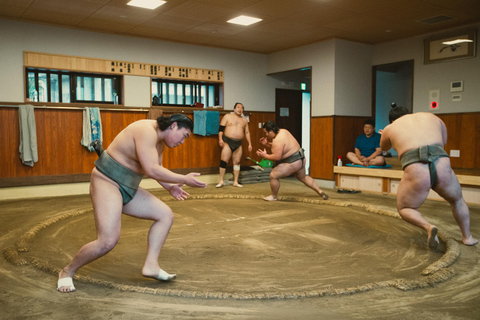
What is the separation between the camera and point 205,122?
6.57 m

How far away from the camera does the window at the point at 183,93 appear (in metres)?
6.45

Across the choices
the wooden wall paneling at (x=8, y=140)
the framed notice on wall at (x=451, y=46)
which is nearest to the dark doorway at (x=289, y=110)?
the framed notice on wall at (x=451, y=46)

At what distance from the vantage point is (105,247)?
6.34ft

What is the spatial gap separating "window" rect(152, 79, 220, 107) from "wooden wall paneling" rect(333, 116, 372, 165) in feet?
7.03

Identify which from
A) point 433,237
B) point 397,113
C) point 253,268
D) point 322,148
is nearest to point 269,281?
point 253,268

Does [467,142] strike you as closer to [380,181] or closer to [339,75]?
[380,181]

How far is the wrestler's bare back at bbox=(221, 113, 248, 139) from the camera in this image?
630cm

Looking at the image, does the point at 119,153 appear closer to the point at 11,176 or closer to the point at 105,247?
the point at 105,247

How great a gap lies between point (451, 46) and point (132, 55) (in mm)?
4630

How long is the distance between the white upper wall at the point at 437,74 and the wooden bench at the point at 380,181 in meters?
1.19

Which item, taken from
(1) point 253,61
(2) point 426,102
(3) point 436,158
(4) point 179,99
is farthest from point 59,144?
(2) point 426,102

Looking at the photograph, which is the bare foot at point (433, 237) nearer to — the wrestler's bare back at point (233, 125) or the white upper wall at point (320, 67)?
the white upper wall at point (320, 67)

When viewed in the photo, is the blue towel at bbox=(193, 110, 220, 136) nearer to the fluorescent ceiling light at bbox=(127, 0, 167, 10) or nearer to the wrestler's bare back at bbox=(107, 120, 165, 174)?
the fluorescent ceiling light at bbox=(127, 0, 167, 10)

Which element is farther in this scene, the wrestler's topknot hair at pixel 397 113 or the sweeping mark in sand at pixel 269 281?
the wrestler's topknot hair at pixel 397 113
